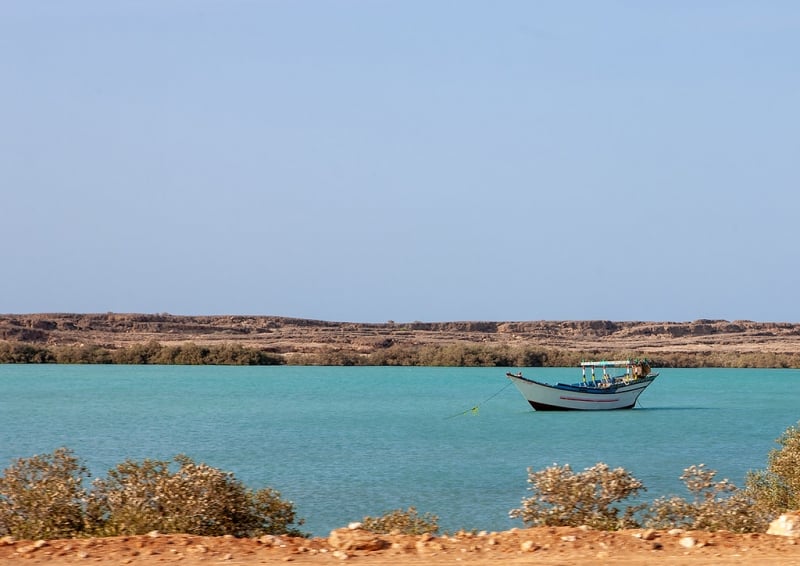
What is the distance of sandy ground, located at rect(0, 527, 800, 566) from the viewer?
9.90m

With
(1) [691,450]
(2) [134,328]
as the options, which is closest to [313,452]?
(1) [691,450]

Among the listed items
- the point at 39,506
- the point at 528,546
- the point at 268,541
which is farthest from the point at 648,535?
the point at 39,506

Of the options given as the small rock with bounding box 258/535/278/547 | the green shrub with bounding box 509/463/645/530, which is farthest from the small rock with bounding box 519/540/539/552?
the small rock with bounding box 258/535/278/547

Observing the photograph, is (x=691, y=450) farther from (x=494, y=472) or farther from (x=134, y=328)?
(x=134, y=328)

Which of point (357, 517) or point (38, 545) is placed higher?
point (38, 545)

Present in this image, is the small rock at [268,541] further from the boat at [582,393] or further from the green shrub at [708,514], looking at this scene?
the boat at [582,393]

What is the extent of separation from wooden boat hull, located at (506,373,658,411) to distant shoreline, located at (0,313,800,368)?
45800 mm

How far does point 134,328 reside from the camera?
11781 cm

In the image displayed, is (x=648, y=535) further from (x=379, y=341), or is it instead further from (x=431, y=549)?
(x=379, y=341)

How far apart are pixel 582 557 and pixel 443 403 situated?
Result: 45556 millimetres

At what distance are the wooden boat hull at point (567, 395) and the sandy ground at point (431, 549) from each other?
35894mm

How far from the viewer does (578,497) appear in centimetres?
1263

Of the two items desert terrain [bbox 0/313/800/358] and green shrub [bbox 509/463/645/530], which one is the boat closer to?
green shrub [bbox 509/463/645/530]

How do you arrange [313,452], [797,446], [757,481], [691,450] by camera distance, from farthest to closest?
[691,450], [313,452], [757,481], [797,446]
